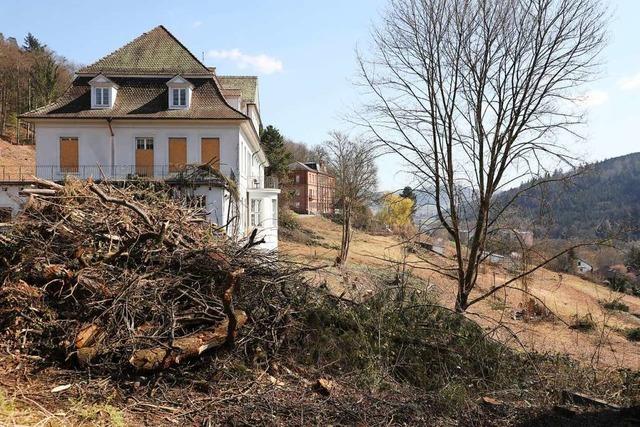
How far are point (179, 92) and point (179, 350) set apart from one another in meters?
20.2

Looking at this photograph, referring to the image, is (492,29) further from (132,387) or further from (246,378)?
(132,387)

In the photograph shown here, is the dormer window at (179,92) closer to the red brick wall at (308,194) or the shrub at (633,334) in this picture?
the shrub at (633,334)

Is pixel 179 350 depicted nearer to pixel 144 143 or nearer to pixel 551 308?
pixel 551 308

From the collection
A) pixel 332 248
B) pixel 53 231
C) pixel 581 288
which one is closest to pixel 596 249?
pixel 53 231

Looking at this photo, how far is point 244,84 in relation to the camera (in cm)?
3219

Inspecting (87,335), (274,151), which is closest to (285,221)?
(274,151)

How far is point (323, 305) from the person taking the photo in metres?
7.24

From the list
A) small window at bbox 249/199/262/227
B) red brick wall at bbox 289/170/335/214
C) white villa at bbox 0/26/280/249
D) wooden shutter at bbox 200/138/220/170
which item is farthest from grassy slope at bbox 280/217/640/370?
red brick wall at bbox 289/170/335/214

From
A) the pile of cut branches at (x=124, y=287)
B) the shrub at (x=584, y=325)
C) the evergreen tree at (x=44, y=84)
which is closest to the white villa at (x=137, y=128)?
the shrub at (x=584, y=325)

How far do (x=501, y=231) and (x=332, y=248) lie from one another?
84.6 feet

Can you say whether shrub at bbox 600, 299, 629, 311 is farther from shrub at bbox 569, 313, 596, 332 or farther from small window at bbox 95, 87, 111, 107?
small window at bbox 95, 87, 111, 107

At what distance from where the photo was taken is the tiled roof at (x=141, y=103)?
23031 millimetres

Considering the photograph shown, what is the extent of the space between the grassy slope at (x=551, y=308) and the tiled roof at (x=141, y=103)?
7592mm

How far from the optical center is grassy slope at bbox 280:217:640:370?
1003 centimetres
